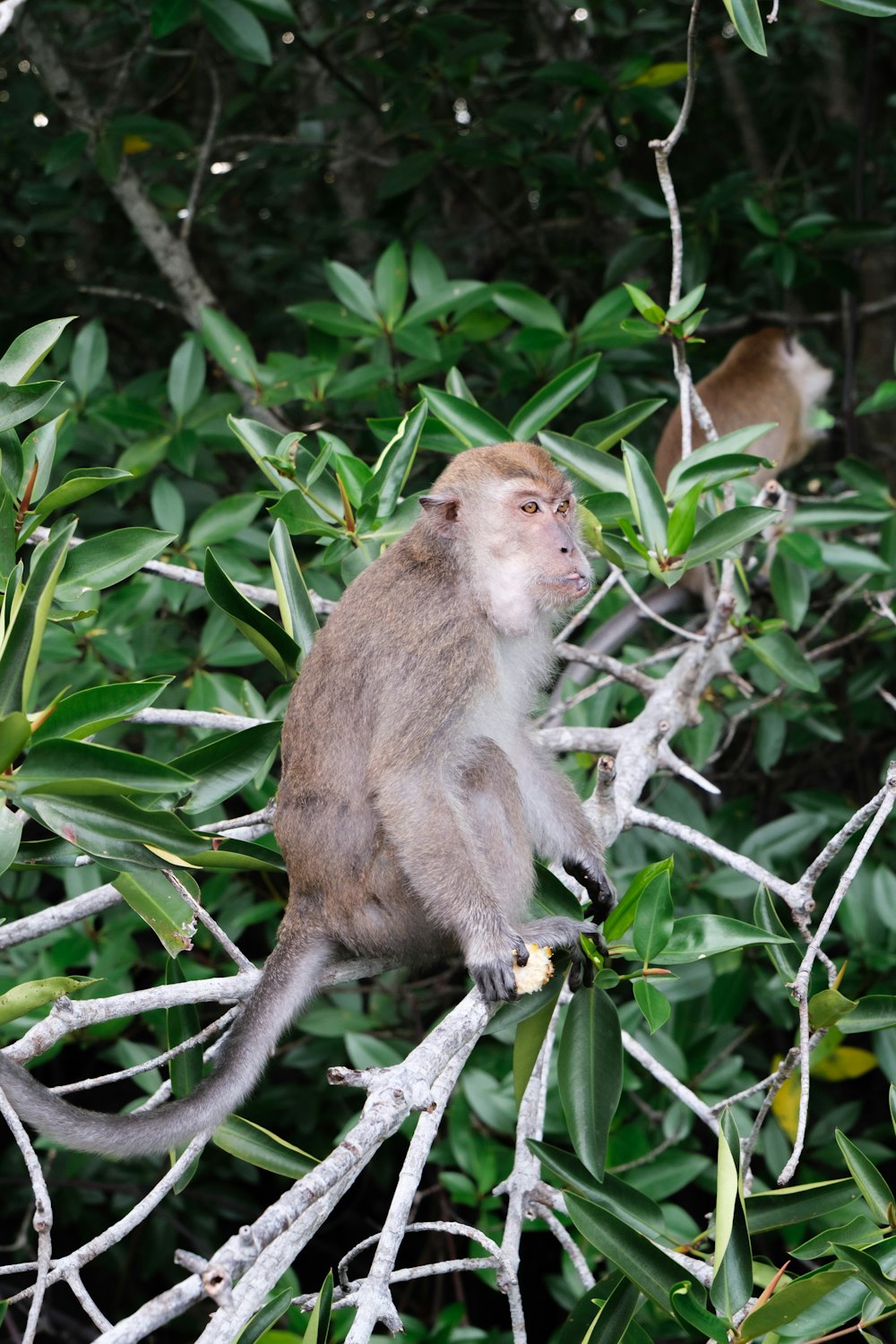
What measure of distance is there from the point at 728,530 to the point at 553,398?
2.30 ft

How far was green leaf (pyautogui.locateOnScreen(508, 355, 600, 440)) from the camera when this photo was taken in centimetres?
299

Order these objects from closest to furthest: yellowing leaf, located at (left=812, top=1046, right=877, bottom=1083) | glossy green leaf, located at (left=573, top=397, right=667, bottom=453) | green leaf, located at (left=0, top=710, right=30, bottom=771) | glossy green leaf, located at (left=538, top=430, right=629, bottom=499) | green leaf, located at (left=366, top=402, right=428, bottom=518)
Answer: green leaf, located at (left=0, top=710, right=30, bottom=771) → green leaf, located at (left=366, top=402, right=428, bottom=518) → glossy green leaf, located at (left=538, top=430, right=629, bottom=499) → glossy green leaf, located at (left=573, top=397, right=667, bottom=453) → yellowing leaf, located at (left=812, top=1046, right=877, bottom=1083)

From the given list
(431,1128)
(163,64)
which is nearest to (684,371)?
(431,1128)

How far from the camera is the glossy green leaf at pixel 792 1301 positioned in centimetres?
162

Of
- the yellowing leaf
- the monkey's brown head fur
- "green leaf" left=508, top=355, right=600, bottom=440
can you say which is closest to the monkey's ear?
the monkey's brown head fur

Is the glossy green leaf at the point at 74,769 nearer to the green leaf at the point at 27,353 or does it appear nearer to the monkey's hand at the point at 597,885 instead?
the green leaf at the point at 27,353

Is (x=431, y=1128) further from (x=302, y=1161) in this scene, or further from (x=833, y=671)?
(x=833, y=671)

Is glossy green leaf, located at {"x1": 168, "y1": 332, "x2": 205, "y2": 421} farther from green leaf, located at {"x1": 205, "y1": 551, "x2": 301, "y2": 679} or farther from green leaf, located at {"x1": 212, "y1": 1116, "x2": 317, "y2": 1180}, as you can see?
green leaf, located at {"x1": 212, "y1": 1116, "x2": 317, "y2": 1180}

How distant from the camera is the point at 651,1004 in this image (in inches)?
79.4

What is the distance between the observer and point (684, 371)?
2.90 meters

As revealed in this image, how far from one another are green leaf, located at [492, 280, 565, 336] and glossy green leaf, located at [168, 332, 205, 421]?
932 mm

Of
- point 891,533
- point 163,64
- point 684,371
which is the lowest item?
point 891,533

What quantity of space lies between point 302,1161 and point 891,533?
2.30 metres

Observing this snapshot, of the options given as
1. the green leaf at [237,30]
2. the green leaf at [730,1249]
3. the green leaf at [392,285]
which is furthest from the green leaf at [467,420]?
the green leaf at [730,1249]
